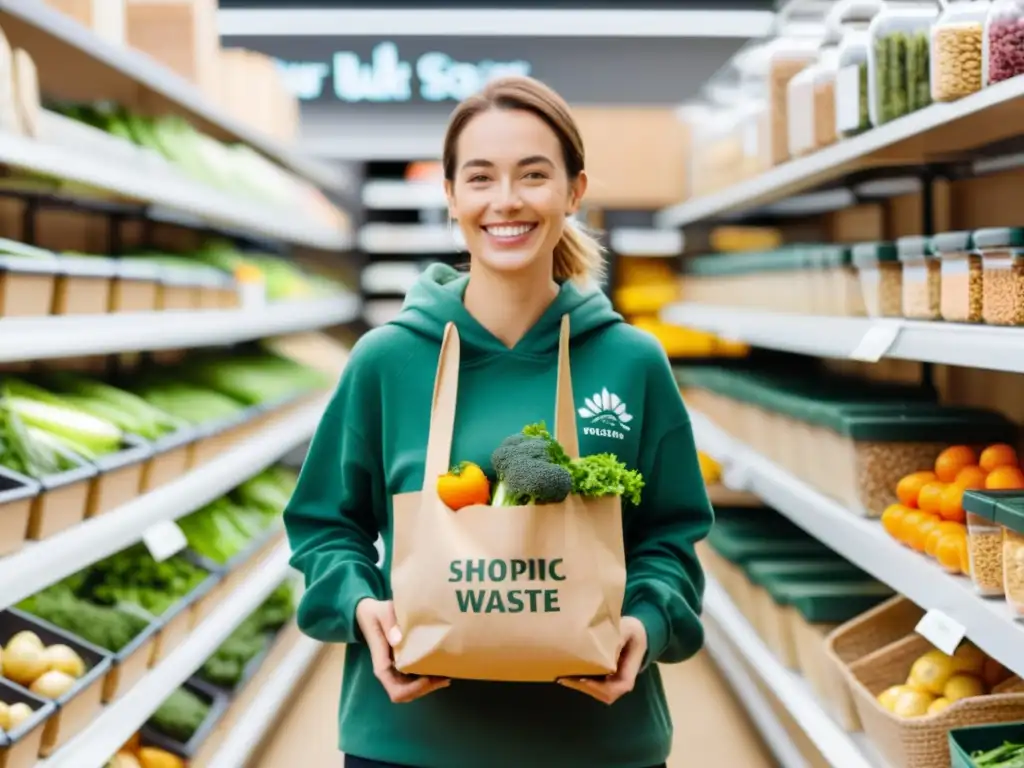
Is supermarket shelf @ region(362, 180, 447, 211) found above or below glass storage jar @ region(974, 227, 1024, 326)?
above

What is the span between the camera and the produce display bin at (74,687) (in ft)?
8.02

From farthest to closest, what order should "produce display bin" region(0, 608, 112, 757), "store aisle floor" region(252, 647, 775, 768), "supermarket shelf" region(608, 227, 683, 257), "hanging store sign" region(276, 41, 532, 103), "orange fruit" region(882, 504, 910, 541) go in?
"hanging store sign" region(276, 41, 532, 103) < "supermarket shelf" region(608, 227, 683, 257) < "store aisle floor" region(252, 647, 775, 768) < "orange fruit" region(882, 504, 910, 541) < "produce display bin" region(0, 608, 112, 757)

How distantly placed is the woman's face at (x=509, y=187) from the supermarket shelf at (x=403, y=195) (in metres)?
6.06

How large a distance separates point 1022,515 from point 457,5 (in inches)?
264

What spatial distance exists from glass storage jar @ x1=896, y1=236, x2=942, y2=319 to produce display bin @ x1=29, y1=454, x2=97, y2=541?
1.83 meters

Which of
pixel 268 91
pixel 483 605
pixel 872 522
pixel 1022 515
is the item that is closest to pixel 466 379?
pixel 483 605

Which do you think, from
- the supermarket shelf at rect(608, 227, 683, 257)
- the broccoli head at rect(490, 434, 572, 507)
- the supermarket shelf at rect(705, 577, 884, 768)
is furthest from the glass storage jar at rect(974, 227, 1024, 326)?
the supermarket shelf at rect(608, 227, 683, 257)

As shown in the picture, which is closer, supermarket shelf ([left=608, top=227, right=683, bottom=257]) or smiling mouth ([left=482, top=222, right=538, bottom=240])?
smiling mouth ([left=482, top=222, right=538, bottom=240])

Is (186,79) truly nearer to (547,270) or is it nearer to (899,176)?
(899,176)

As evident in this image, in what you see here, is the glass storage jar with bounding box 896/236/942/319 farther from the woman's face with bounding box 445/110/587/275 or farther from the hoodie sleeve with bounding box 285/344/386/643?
the hoodie sleeve with bounding box 285/344/386/643

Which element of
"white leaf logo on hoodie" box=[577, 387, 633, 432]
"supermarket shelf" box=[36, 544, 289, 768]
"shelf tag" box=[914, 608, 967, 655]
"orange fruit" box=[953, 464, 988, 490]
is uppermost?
"white leaf logo on hoodie" box=[577, 387, 633, 432]

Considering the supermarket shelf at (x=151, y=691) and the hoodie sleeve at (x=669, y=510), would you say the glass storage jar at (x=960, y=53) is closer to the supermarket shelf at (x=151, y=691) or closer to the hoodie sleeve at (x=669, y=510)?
the hoodie sleeve at (x=669, y=510)

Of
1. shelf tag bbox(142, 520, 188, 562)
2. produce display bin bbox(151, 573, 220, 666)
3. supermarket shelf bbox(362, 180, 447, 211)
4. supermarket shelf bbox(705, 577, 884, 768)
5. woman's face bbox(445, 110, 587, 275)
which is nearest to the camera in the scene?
woman's face bbox(445, 110, 587, 275)

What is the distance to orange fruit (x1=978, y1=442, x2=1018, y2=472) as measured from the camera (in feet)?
8.65
